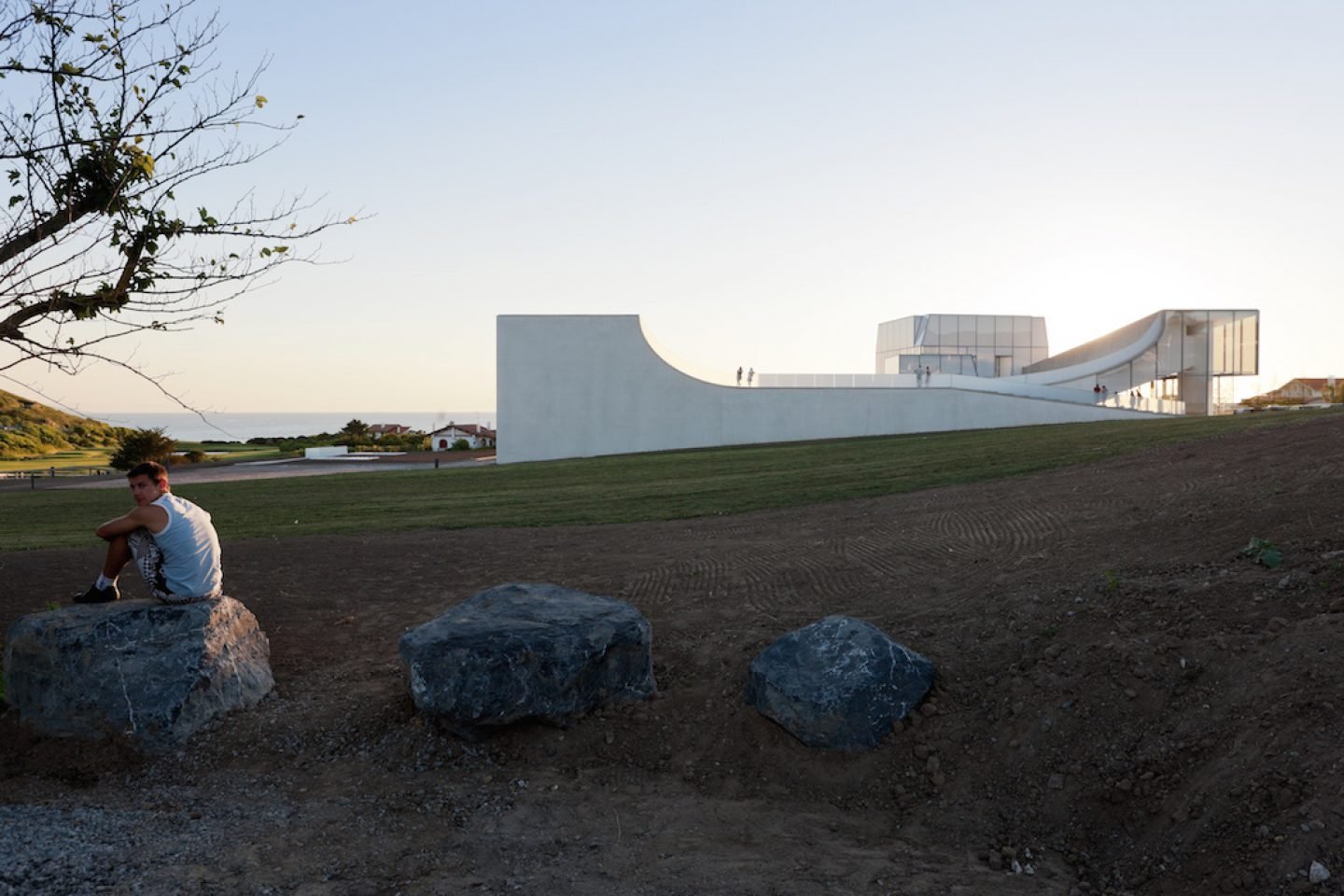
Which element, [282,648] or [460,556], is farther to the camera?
[460,556]

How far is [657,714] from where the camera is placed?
708 centimetres

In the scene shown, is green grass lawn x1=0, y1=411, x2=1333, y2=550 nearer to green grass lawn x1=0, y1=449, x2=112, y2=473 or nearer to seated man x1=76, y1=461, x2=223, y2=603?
seated man x1=76, y1=461, x2=223, y2=603

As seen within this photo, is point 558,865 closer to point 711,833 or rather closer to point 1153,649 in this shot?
point 711,833

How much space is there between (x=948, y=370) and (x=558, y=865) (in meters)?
50.9

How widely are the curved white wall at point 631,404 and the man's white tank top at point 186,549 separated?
31.0m

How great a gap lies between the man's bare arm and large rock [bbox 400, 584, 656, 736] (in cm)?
203

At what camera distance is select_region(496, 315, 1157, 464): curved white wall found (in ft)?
125

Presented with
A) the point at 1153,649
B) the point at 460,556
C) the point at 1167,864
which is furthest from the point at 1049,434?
the point at 1167,864

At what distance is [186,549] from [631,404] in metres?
31.3

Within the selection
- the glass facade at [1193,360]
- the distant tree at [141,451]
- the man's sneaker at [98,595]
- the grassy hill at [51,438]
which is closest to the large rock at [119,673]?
the man's sneaker at [98,595]

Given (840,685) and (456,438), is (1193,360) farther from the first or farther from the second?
(840,685)

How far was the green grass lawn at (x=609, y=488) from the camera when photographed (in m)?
17.1

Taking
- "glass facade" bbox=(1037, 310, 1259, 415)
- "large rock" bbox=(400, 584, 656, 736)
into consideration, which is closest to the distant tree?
"large rock" bbox=(400, 584, 656, 736)

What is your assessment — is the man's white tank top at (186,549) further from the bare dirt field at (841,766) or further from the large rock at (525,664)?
the large rock at (525,664)
